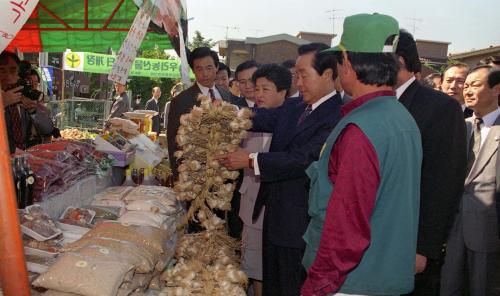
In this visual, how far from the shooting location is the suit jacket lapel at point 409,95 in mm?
2523

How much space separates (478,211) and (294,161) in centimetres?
175

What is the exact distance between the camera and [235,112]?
9.82 feet

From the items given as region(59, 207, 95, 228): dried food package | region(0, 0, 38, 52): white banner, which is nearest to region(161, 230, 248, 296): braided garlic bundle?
region(59, 207, 95, 228): dried food package

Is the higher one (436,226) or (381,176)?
(381,176)

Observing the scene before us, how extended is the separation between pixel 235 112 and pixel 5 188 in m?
1.92

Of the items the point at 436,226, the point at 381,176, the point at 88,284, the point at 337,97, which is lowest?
the point at 88,284

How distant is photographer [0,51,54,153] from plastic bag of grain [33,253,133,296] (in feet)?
A: 5.92

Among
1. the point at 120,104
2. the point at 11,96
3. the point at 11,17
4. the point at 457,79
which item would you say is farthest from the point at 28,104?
the point at 120,104

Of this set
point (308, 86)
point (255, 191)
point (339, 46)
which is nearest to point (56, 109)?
point (255, 191)

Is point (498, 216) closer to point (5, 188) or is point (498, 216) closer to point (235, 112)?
point (235, 112)

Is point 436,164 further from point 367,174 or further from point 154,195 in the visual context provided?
point 154,195

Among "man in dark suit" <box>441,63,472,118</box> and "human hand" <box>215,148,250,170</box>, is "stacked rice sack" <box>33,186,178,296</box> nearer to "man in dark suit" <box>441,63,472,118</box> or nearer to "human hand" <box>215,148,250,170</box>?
"human hand" <box>215,148,250,170</box>

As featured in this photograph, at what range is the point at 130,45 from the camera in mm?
3602

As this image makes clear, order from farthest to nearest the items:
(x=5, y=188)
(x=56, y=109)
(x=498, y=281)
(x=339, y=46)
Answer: (x=56, y=109)
(x=498, y=281)
(x=339, y=46)
(x=5, y=188)
